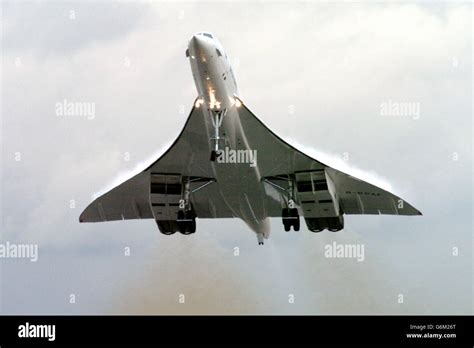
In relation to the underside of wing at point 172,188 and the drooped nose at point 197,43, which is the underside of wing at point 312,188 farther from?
the drooped nose at point 197,43

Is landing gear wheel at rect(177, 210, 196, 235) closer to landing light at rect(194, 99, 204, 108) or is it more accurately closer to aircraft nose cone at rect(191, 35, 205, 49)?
landing light at rect(194, 99, 204, 108)

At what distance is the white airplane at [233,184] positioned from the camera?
25531mm

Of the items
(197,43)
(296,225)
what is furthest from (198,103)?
(296,225)

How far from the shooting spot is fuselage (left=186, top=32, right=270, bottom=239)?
76.4 ft

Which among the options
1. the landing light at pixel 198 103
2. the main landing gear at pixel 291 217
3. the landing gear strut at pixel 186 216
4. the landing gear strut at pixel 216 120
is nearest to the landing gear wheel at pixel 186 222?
the landing gear strut at pixel 186 216

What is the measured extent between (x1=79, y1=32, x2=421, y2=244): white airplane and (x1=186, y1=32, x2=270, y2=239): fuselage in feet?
0.11
